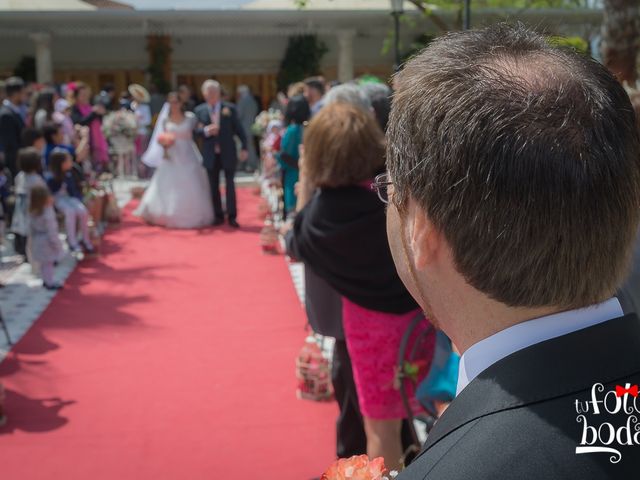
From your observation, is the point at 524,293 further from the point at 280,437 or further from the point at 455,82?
the point at 280,437

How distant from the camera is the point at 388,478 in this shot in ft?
4.18

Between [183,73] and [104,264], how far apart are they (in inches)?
555

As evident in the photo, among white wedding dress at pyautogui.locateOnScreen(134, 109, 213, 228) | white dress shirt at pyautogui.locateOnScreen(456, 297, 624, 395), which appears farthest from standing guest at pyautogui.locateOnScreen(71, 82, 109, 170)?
white dress shirt at pyautogui.locateOnScreen(456, 297, 624, 395)

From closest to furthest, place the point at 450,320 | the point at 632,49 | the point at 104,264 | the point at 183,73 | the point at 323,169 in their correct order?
the point at 450,320 < the point at 323,169 < the point at 632,49 < the point at 104,264 < the point at 183,73

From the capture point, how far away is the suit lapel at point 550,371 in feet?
2.78

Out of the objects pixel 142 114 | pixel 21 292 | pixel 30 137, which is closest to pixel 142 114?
pixel 142 114

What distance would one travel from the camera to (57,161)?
7.51 meters

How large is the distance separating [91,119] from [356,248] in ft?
34.0

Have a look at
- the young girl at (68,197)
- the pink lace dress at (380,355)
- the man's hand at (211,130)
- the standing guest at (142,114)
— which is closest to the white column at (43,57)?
the standing guest at (142,114)

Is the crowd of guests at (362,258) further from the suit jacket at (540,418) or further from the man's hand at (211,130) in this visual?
the man's hand at (211,130)

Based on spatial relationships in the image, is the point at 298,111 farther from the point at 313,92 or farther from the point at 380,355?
the point at 380,355

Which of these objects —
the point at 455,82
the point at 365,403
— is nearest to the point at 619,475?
the point at 455,82

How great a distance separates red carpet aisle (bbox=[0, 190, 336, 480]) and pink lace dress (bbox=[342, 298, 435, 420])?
39.4 inches

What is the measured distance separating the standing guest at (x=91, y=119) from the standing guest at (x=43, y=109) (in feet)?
8.62
